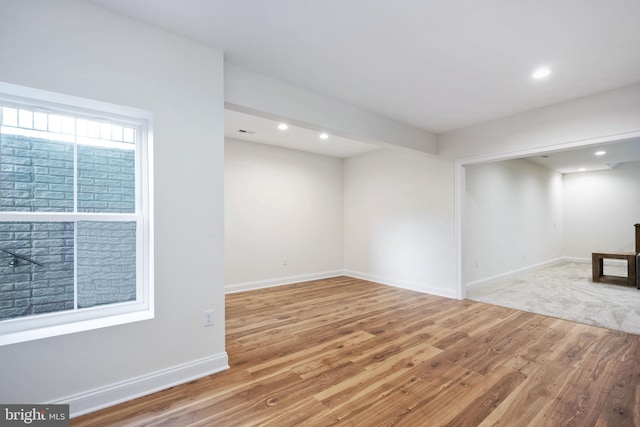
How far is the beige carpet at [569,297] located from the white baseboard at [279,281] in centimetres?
270

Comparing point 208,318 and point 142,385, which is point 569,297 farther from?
point 142,385

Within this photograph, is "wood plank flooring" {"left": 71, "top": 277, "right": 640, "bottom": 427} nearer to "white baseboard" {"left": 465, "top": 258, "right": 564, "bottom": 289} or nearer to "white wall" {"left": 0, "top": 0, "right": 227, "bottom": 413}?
"white wall" {"left": 0, "top": 0, "right": 227, "bottom": 413}

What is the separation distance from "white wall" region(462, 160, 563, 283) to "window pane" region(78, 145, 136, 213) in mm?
4405

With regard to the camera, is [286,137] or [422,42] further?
[286,137]

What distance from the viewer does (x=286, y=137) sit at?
4867 mm

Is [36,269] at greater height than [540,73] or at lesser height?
lesser

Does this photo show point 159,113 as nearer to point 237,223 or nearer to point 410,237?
point 237,223

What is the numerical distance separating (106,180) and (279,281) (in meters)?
3.77

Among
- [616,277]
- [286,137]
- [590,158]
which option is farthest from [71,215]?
[590,158]

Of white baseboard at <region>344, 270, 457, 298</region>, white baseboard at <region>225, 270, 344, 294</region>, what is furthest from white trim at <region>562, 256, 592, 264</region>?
white baseboard at <region>225, 270, 344, 294</region>

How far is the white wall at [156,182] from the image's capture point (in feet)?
5.52

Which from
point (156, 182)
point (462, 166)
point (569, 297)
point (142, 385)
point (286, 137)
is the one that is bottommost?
point (569, 297)

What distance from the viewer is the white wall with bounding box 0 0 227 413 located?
1.68 meters

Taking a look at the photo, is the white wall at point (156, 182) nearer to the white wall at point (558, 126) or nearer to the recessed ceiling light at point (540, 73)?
the recessed ceiling light at point (540, 73)
